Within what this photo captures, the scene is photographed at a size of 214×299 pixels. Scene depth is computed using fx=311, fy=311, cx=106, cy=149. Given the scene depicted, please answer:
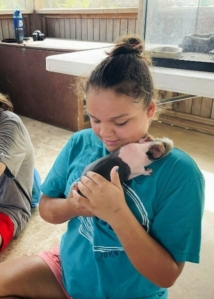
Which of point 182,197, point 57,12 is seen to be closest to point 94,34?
point 57,12

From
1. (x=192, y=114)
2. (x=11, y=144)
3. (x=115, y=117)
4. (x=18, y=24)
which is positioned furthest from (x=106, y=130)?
(x=18, y=24)

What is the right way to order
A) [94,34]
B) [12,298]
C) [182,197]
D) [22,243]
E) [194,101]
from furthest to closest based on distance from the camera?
[94,34] < [194,101] < [22,243] < [12,298] < [182,197]

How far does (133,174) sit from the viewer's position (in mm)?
676

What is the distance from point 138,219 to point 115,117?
9.1 inches

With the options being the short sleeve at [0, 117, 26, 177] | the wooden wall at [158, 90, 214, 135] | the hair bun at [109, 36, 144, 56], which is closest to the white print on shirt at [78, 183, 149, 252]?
the hair bun at [109, 36, 144, 56]

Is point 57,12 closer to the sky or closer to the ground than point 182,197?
closer to the sky

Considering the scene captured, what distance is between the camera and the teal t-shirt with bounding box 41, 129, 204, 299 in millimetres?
651

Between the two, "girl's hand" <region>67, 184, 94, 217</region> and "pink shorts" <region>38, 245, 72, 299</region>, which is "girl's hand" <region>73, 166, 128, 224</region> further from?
"pink shorts" <region>38, 245, 72, 299</region>

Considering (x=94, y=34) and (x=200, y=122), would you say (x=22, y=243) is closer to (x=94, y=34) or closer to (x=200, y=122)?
(x=200, y=122)

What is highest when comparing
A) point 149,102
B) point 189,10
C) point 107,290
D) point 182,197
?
point 189,10

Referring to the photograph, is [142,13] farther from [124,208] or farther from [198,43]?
[124,208]

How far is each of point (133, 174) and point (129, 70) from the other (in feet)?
0.75

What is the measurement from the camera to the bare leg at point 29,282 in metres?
0.84

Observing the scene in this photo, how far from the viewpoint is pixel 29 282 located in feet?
2.79
